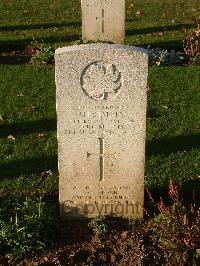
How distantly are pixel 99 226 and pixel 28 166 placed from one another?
172cm

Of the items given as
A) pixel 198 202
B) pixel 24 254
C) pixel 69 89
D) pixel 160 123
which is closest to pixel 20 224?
pixel 24 254

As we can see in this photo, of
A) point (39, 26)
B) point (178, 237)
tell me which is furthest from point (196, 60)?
point (178, 237)

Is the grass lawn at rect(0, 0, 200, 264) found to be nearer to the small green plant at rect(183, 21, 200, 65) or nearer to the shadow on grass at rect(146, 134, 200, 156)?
the shadow on grass at rect(146, 134, 200, 156)

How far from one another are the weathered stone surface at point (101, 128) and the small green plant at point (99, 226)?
0.10 metres

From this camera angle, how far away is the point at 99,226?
514 cm

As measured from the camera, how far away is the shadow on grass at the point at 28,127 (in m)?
7.42

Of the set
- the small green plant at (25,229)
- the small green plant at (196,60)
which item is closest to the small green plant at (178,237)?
the small green plant at (25,229)

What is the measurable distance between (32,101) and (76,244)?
12.9 ft

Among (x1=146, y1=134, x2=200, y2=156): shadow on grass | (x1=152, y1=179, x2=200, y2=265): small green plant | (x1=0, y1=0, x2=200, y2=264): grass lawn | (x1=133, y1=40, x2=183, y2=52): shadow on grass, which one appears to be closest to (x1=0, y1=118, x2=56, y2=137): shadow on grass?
(x1=0, y1=0, x2=200, y2=264): grass lawn

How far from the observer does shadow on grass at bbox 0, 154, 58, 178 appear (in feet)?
20.8

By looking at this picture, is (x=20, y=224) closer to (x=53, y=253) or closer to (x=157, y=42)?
(x=53, y=253)

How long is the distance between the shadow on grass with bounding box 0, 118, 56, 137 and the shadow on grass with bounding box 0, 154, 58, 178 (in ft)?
2.75

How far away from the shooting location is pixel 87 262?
4.82 metres

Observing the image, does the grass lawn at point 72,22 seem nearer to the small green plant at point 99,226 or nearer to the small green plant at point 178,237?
the small green plant at point 99,226
